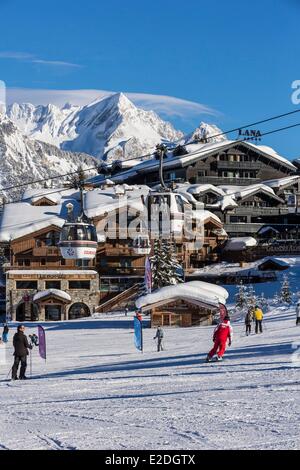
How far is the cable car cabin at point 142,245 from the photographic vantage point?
5403 cm

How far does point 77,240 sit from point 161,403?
2852cm

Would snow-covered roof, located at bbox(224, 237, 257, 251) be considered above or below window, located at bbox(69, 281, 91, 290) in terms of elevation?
above

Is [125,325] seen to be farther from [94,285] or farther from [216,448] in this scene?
[216,448]

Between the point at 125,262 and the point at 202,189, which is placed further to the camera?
the point at 202,189

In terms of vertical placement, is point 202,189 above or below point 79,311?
above

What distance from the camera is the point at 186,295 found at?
1668 inches

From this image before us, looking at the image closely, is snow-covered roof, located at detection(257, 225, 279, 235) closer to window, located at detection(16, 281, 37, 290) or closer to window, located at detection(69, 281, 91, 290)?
window, located at detection(69, 281, 91, 290)

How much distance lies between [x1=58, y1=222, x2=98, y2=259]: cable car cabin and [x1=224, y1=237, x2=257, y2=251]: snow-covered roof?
965 inches

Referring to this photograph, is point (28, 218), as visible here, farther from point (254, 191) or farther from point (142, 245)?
point (254, 191)

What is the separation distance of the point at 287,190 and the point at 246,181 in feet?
17.6

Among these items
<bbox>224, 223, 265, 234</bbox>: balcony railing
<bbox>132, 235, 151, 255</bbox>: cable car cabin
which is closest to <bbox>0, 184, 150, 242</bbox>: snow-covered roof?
<bbox>132, 235, 151, 255</bbox>: cable car cabin

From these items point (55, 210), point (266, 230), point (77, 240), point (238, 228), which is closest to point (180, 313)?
point (77, 240)

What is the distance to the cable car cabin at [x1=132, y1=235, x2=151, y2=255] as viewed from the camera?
54031 millimetres
